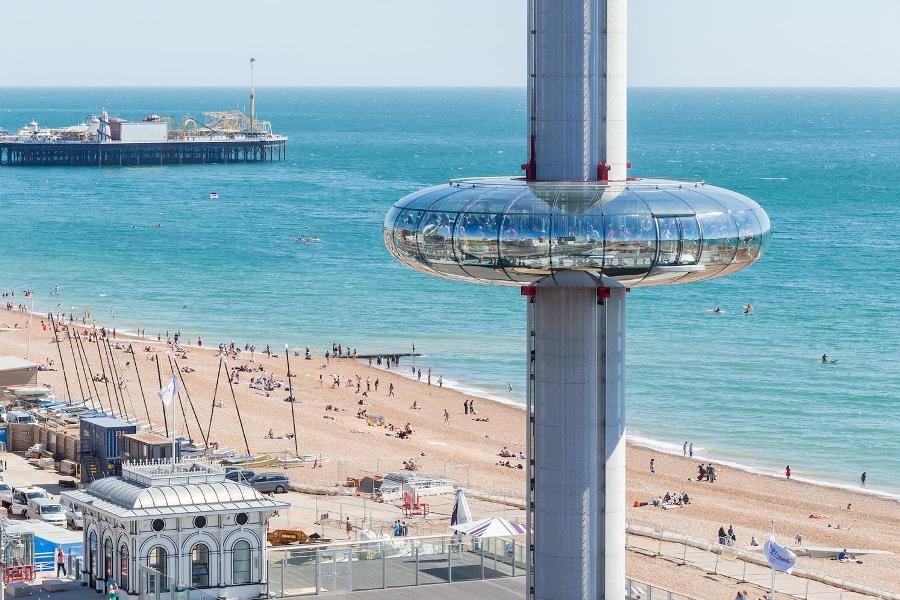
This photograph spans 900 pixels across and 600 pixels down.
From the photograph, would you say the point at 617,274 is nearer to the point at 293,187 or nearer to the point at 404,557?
the point at 404,557

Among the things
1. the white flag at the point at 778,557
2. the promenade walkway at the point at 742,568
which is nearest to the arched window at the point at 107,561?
the white flag at the point at 778,557

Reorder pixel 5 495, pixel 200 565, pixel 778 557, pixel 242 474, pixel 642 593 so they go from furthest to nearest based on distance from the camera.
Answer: pixel 242 474
pixel 5 495
pixel 778 557
pixel 200 565
pixel 642 593

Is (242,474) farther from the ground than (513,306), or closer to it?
closer to it

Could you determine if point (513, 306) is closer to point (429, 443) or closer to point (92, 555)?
point (429, 443)

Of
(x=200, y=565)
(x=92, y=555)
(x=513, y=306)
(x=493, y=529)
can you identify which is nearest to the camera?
(x=200, y=565)

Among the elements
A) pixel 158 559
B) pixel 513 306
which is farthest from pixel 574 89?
pixel 513 306

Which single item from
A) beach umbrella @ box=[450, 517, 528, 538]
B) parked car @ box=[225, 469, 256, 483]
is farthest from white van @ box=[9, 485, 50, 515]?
beach umbrella @ box=[450, 517, 528, 538]

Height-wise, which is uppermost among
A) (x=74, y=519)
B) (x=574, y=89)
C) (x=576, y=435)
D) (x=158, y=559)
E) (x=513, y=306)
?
(x=574, y=89)

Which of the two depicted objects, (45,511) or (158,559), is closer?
(158,559)
